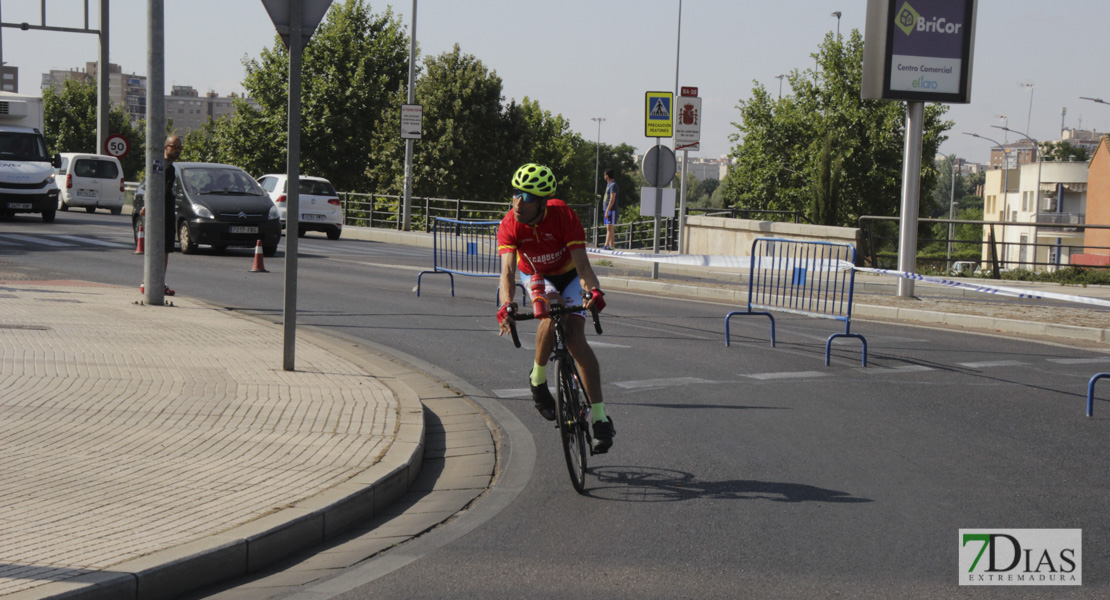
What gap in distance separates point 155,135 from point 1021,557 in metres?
9.88

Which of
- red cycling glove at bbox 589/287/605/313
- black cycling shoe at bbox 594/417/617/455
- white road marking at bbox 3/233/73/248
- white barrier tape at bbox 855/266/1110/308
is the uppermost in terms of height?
red cycling glove at bbox 589/287/605/313

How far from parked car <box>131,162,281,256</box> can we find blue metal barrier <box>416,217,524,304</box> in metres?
5.60

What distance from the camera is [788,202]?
71.9 m

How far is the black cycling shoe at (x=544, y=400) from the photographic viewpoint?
655cm

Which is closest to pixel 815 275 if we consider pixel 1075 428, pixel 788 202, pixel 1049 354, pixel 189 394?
pixel 1049 354

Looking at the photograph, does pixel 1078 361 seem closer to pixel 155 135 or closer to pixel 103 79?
pixel 155 135

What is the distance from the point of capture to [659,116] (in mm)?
20047

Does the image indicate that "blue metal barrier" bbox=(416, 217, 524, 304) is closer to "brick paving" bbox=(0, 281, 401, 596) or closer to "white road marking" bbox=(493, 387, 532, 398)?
"brick paving" bbox=(0, 281, 401, 596)

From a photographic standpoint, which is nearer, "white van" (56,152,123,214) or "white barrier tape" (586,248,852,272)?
"white barrier tape" (586,248,852,272)

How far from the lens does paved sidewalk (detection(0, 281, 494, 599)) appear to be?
14.7ft

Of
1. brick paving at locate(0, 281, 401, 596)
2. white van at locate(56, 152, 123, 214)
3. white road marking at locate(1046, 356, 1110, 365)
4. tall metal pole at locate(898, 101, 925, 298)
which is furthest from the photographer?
white van at locate(56, 152, 123, 214)

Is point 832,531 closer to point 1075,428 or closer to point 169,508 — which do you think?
point 169,508

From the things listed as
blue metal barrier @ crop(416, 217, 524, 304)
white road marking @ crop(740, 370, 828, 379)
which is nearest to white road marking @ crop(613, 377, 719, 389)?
white road marking @ crop(740, 370, 828, 379)

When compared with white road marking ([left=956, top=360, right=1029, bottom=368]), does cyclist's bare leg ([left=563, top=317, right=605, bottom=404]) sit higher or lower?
higher
